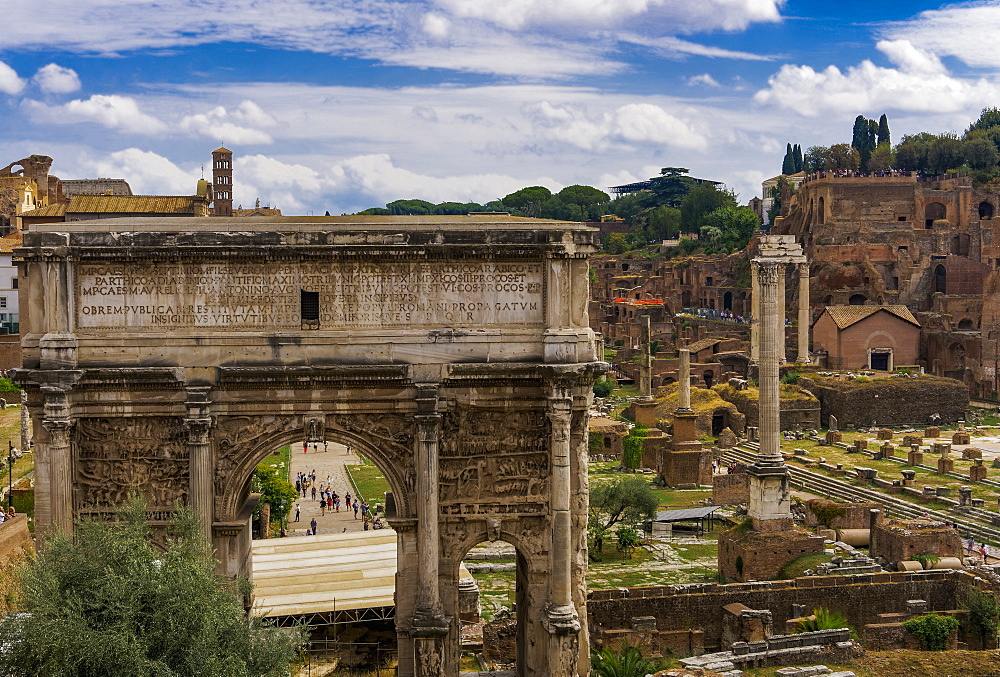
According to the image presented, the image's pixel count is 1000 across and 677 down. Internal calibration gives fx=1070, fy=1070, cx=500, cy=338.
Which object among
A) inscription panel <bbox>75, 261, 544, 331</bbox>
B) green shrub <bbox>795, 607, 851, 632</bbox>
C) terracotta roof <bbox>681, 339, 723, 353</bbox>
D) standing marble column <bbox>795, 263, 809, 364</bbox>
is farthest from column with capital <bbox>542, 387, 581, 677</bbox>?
terracotta roof <bbox>681, 339, 723, 353</bbox>

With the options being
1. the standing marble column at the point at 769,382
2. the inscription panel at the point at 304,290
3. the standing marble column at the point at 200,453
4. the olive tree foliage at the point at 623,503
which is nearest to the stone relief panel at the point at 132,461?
the standing marble column at the point at 200,453

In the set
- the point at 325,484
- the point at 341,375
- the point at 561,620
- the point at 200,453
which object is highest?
the point at 341,375

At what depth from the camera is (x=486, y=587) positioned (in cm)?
2825

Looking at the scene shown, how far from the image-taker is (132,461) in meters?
15.7

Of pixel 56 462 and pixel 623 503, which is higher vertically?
pixel 56 462

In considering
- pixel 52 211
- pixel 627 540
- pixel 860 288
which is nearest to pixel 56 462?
pixel 627 540

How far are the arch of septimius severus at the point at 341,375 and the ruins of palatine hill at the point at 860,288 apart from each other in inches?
2219

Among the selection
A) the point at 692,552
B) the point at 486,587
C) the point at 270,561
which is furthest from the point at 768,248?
the point at 270,561

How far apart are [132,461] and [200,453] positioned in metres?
1.13

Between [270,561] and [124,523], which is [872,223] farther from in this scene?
[124,523]

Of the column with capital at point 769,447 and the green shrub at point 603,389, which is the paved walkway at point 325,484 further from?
the green shrub at point 603,389

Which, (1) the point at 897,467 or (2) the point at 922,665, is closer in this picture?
(2) the point at 922,665

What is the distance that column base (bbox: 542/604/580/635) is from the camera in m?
15.7

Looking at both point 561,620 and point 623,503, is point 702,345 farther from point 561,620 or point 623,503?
point 561,620
